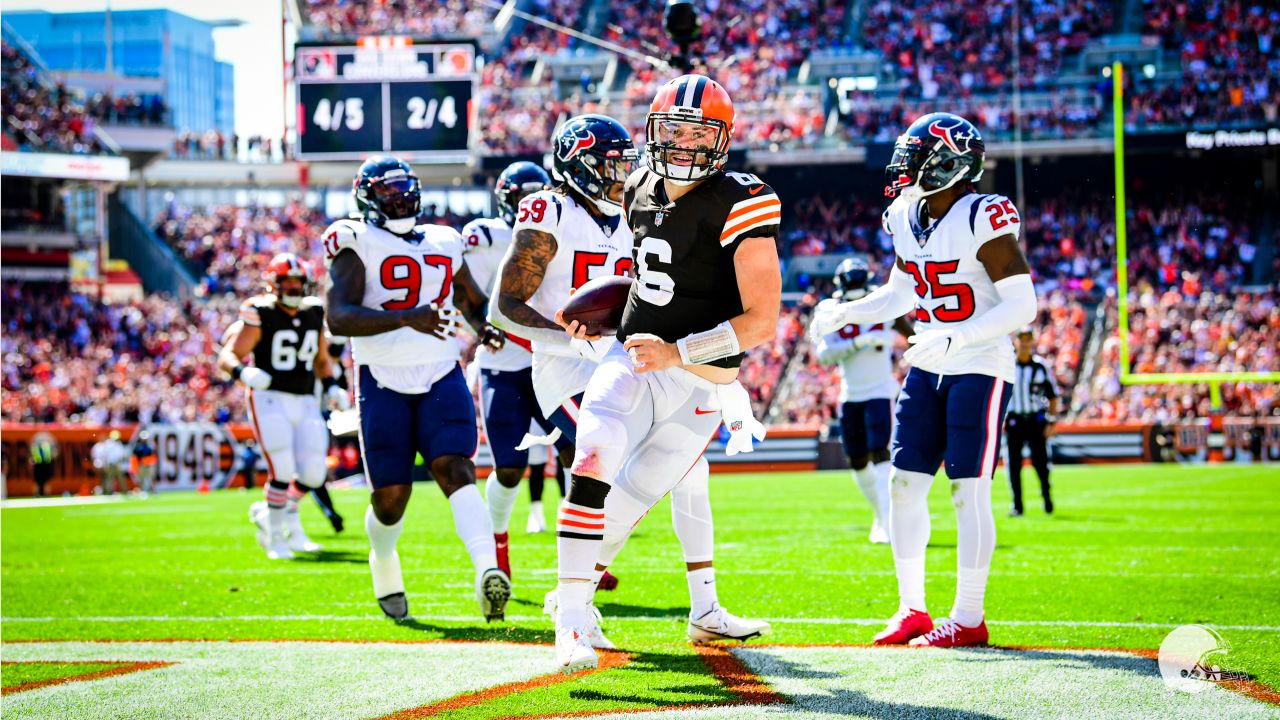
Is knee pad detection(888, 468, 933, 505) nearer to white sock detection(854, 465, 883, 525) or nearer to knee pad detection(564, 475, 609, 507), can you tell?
knee pad detection(564, 475, 609, 507)

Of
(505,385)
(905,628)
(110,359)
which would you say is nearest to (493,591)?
(905,628)

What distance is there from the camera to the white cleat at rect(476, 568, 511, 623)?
5605 mm

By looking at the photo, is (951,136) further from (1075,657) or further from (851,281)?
(851,281)

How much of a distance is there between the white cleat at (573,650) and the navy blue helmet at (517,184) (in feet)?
12.3

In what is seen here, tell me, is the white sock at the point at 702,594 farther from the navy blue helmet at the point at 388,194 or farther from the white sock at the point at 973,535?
the navy blue helmet at the point at 388,194

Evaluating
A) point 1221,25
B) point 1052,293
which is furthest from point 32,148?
point 1221,25

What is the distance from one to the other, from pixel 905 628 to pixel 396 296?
278 centimetres

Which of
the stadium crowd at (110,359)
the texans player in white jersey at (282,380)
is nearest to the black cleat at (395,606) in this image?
the texans player in white jersey at (282,380)

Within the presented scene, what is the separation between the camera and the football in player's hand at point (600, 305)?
5.03 m

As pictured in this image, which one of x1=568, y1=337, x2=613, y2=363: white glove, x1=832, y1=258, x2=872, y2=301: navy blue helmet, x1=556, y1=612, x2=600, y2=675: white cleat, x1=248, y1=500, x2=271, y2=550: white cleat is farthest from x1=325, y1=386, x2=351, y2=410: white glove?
x1=556, y1=612, x2=600, y2=675: white cleat

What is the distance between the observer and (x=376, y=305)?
6.53m

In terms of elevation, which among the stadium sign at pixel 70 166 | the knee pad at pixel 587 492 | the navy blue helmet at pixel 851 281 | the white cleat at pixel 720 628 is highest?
the stadium sign at pixel 70 166

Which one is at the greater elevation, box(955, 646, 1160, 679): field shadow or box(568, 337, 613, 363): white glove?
box(568, 337, 613, 363): white glove

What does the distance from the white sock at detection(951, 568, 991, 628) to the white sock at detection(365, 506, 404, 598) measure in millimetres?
2577
